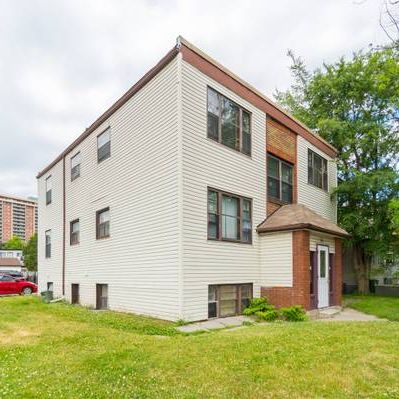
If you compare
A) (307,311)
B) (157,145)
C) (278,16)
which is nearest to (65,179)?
(157,145)

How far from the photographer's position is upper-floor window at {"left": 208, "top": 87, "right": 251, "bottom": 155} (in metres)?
11.9

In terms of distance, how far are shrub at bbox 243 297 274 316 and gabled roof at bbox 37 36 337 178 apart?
6478 millimetres

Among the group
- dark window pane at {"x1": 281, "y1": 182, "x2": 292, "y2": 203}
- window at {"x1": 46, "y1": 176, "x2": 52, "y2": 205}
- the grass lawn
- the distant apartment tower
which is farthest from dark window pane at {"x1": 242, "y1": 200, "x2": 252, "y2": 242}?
the distant apartment tower

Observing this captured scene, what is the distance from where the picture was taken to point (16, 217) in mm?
105125

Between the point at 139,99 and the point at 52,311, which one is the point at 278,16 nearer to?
the point at 139,99

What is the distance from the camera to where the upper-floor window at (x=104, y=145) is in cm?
1474

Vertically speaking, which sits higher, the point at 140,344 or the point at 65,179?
the point at 65,179

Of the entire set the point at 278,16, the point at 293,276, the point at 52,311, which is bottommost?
the point at 52,311

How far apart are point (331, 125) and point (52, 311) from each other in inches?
598

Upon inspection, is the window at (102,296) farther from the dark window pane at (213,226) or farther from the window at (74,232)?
the dark window pane at (213,226)

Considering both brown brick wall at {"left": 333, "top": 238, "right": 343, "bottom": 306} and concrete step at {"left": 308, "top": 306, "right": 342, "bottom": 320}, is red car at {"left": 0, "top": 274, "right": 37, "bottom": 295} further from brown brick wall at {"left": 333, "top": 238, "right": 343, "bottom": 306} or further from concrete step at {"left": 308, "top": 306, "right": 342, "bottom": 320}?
concrete step at {"left": 308, "top": 306, "right": 342, "bottom": 320}

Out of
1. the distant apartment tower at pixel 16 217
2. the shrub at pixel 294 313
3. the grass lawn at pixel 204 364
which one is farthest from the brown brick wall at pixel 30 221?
the grass lawn at pixel 204 364

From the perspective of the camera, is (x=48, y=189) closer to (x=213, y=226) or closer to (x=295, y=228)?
(x=213, y=226)

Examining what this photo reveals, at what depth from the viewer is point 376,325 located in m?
9.26
